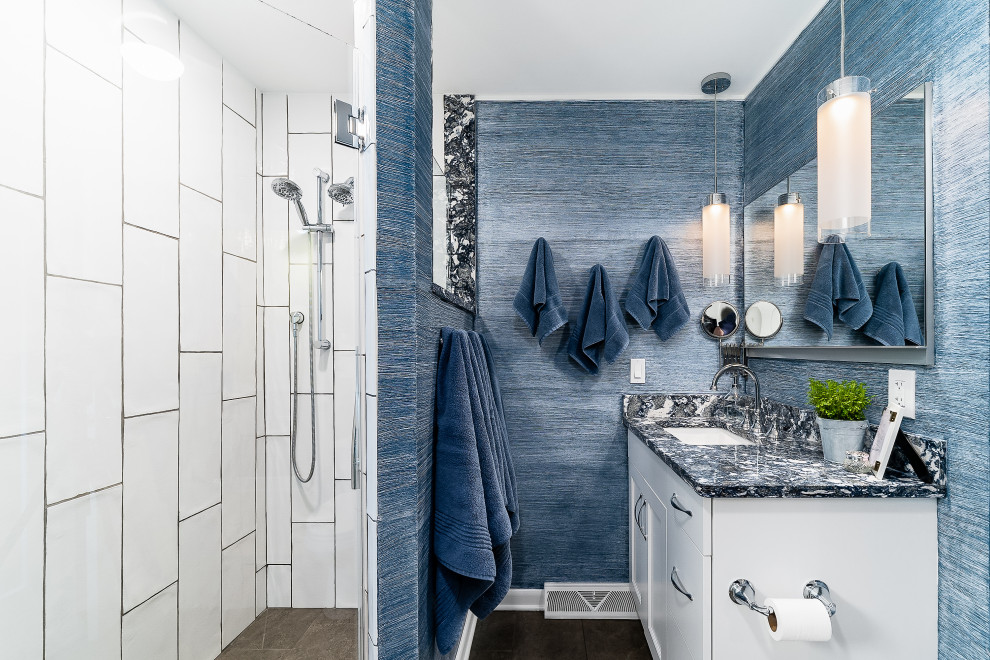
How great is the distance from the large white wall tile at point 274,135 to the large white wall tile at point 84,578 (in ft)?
2.28

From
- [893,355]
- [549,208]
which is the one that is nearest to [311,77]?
[549,208]

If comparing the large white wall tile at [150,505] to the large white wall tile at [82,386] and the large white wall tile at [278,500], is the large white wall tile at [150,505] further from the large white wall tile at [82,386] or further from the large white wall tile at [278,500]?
the large white wall tile at [278,500]

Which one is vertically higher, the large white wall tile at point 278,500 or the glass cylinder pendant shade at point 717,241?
the glass cylinder pendant shade at point 717,241

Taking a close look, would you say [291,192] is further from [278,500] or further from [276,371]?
[278,500]

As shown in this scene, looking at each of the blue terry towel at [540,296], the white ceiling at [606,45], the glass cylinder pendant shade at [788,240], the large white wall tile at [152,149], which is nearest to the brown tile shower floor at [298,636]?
the large white wall tile at [152,149]

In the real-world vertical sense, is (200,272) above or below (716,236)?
below

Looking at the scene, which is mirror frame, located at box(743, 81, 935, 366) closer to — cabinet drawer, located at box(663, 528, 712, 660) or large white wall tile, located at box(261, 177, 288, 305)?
cabinet drawer, located at box(663, 528, 712, 660)

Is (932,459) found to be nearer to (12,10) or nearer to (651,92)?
(651,92)

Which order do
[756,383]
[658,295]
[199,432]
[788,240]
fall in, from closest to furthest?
[199,432]
[788,240]
[756,383]
[658,295]

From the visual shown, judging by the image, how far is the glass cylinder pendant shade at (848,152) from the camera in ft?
3.89

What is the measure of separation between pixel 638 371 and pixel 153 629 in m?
1.91

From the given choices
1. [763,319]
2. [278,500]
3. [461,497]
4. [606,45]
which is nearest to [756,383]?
[763,319]

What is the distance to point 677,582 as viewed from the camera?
139 centimetres

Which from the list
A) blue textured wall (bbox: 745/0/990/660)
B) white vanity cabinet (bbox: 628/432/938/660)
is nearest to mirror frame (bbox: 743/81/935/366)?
blue textured wall (bbox: 745/0/990/660)
